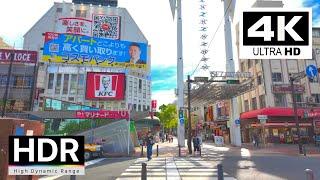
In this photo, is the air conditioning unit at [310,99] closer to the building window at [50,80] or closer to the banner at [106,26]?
the banner at [106,26]

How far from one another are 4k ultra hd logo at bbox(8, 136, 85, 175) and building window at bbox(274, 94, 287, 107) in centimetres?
3621

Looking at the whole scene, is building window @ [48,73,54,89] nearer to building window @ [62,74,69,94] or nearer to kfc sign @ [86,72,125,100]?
building window @ [62,74,69,94]

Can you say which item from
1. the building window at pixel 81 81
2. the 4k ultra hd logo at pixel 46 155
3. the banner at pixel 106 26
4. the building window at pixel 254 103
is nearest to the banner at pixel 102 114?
the building window at pixel 254 103

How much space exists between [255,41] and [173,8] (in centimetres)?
3004

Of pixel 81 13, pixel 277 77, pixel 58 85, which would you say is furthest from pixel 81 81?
pixel 277 77

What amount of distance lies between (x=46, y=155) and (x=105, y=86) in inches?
1326

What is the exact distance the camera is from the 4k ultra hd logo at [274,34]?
19.9 feet

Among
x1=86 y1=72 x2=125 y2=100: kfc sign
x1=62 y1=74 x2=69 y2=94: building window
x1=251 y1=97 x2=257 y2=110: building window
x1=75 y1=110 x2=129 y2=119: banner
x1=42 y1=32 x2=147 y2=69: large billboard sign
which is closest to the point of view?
x1=75 y1=110 x2=129 y2=119: banner

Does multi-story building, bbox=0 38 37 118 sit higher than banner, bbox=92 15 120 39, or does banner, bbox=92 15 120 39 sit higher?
banner, bbox=92 15 120 39

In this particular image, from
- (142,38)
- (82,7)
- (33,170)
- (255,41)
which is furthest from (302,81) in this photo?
(82,7)

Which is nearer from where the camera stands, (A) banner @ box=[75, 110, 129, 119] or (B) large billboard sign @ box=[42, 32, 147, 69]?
(A) banner @ box=[75, 110, 129, 119]

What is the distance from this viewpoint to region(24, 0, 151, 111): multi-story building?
67.0 meters

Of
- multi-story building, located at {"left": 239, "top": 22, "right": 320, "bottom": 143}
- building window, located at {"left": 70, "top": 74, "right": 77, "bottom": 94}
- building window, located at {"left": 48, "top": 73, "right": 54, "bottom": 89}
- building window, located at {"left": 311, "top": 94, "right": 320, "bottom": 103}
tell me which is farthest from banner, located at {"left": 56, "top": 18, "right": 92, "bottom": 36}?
building window, located at {"left": 311, "top": 94, "right": 320, "bottom": 103}

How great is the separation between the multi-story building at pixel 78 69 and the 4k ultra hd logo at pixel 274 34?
182 feet
